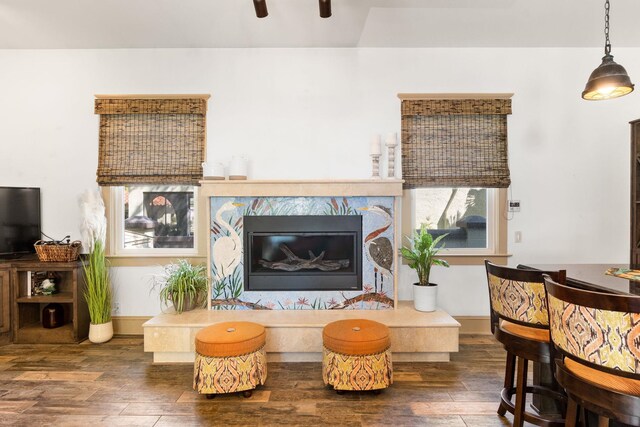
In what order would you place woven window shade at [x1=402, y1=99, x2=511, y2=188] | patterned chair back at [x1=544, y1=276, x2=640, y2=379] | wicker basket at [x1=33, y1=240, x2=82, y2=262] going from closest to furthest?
1. patterned chair back at [x1=544, y1=276, x2=640, y2=379]
2. wicker basket at [x1=33, y1=240, x2=82, y2=262]
3. woven window shade at [x1=402, y1=99, x2=511, y2=188]

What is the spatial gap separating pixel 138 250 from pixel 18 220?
1116 millimetres

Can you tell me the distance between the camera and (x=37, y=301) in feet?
10.5

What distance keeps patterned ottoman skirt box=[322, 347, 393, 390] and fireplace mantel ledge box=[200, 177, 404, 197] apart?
1.42m

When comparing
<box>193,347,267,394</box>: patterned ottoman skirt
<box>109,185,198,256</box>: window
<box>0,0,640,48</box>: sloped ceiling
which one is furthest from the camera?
<box>109,185,198,256</box>: window

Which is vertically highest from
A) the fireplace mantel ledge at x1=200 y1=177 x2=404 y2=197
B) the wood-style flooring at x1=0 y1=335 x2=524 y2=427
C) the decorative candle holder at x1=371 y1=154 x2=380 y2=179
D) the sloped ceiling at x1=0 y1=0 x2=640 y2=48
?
the sloped ceiling at x1=0 y1=0 x2=640 y2=48

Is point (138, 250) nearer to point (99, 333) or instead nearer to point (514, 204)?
point (99, 333)

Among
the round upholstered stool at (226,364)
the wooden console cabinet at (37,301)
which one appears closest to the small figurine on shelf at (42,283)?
the wooden console cabinet at (37,301)

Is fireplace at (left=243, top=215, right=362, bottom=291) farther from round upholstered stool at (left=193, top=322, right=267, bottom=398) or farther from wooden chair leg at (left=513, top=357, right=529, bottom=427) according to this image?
wooden chair leg at (left=513, top=357, right=529, bottom=427)

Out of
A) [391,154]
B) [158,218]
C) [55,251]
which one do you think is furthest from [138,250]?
[391,154]

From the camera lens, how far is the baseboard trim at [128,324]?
3527 mm

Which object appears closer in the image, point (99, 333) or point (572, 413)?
point (572, 413)

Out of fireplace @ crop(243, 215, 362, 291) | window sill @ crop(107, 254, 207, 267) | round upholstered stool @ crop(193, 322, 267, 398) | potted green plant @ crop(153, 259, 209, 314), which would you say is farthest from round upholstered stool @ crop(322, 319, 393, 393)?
window sill @ crop(107, 254, 207, 267)

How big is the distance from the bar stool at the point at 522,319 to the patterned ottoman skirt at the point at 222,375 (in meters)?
1.55

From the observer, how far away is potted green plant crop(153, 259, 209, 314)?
122 inches
